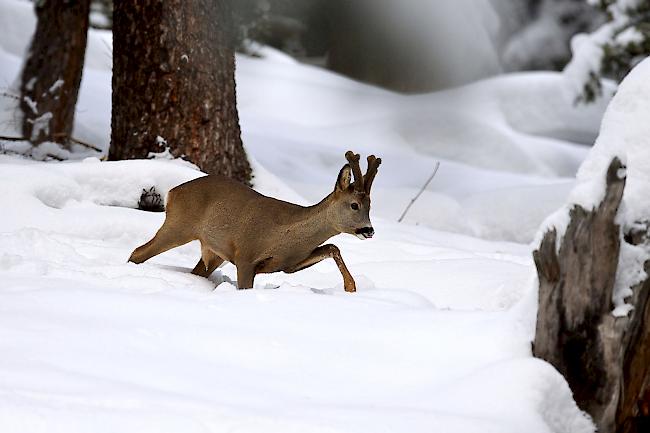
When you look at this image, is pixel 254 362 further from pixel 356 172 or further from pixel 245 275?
pixel 356 172

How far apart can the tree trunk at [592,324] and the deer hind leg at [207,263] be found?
88.0 inches

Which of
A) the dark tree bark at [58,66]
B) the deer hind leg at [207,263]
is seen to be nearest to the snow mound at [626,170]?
the deer hind leg at [207,263]

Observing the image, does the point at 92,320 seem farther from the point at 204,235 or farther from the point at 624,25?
the point at 624,25

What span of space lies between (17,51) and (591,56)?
23.3 ft

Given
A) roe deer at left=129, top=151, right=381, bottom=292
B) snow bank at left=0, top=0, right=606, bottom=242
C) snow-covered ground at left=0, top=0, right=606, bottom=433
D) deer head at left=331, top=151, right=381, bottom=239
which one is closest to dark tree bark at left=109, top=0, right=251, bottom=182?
snow-covered ground at left=0, top=0, right=606, bottom=433

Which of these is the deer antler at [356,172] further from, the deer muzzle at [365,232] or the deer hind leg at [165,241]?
the deer hind leg at [165,241]

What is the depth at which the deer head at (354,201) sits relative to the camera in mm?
4406

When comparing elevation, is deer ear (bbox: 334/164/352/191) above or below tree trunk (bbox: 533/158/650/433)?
below

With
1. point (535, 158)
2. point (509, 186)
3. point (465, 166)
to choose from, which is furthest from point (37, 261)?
point (535, 158)

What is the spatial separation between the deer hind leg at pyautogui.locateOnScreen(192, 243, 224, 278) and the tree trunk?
2234 millimetres

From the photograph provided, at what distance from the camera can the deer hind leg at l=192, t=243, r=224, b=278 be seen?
4.77 metres

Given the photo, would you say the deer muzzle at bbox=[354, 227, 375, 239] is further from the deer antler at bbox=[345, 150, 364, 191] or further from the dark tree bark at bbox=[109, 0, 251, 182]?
the dark tree bark at bbox=[109, 0, 251, 182]

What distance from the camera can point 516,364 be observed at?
2717 millimetres

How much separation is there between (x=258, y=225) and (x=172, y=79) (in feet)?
7.39
